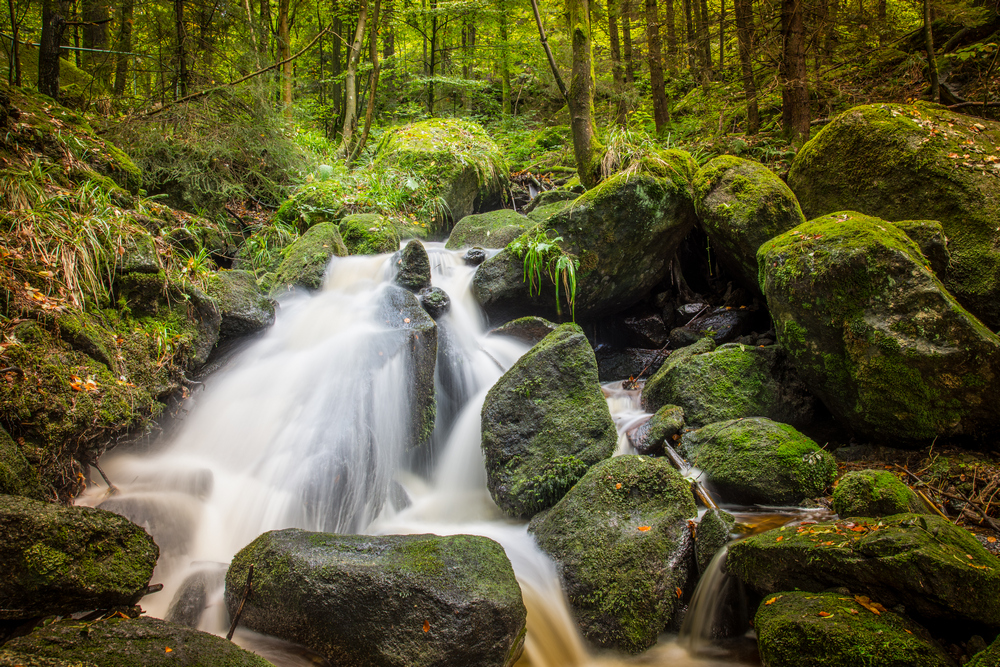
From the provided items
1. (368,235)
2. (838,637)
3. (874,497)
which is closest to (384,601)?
(838,637)

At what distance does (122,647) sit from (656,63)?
1222 centimetres

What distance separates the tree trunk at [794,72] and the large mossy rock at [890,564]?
6794 mm

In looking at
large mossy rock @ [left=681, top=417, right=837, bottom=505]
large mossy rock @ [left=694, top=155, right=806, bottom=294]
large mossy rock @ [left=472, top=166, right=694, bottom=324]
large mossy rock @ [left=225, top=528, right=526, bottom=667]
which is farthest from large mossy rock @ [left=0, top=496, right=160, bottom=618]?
large mossy rock @ [left=694, top=155, right=806, bottom=294]

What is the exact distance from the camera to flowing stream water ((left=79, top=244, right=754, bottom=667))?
323 centimetres

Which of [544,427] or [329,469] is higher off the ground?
[544,427]

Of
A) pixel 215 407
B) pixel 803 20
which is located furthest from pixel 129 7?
pixel 803 20

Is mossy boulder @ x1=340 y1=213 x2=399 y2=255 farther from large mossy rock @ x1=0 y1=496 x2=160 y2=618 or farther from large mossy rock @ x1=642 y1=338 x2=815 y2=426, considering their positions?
large mossy rock @ x1=0 y1=496 x2=160 y2=618

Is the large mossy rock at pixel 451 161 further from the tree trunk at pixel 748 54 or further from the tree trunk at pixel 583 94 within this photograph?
the tree trunk at pixel 748 54

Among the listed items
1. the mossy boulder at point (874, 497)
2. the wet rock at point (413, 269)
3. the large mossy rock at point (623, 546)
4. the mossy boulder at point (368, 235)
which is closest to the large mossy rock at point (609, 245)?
the wet rock at point (413, 269)

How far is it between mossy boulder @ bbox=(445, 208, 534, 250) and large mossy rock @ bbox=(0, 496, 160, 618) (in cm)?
611

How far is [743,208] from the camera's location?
5602 mm

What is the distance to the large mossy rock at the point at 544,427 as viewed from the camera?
4.18 meters

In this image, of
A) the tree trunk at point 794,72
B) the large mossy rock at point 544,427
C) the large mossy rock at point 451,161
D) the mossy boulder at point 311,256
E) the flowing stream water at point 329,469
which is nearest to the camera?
the flowing stream water at point 329,469

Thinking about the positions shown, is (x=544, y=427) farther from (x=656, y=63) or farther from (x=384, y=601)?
(x=656, y=63)
